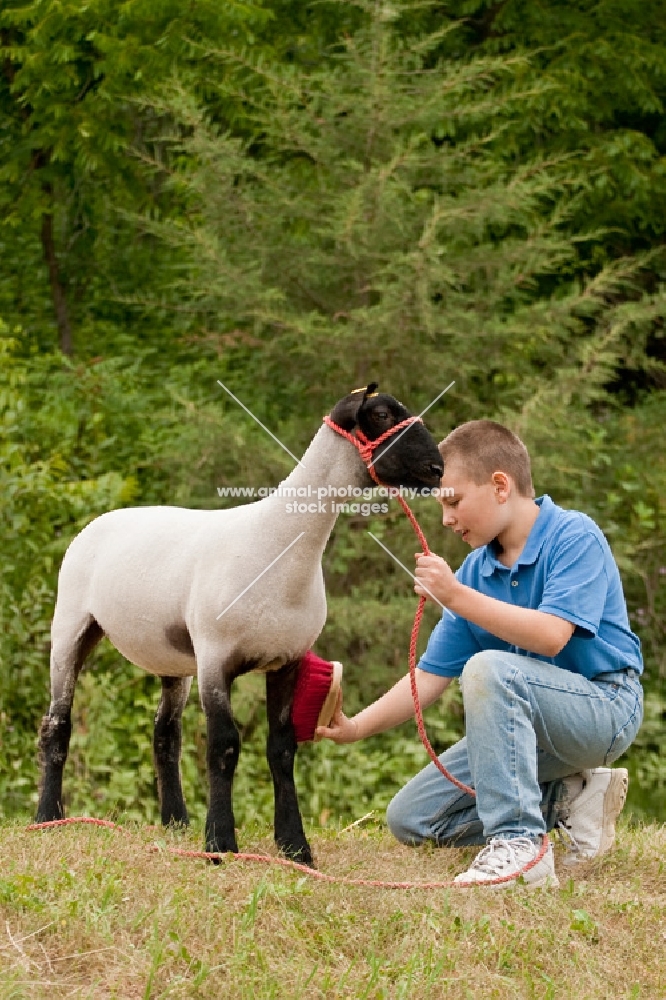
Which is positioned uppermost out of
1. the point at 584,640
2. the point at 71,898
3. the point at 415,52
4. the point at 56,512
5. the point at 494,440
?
the point at 415,52

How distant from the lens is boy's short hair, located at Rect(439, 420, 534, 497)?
12.3ft

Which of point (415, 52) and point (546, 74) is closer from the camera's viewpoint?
point (415, 52)

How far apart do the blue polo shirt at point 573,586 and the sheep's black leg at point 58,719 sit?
4.85 ft

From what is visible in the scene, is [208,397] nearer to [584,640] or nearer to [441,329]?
[441,329]

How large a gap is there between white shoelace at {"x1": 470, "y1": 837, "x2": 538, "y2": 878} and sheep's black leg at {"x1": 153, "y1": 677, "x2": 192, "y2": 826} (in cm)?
131

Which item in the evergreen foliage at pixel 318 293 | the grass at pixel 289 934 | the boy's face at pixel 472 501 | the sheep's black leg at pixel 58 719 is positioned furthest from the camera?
the evergreen foliage at pixel 318 293

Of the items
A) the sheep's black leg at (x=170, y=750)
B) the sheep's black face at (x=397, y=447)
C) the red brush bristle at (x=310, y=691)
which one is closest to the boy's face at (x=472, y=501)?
the sheep's black face at (x=397, y=447)

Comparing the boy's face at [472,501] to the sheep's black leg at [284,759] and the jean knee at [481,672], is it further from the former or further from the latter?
the sheep's black leg at [284,759]

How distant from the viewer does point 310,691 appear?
3795mm

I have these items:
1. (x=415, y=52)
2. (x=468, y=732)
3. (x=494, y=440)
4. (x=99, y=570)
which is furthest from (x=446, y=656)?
(x=415, y=52)

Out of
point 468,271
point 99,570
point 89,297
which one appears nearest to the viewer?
point 99,570

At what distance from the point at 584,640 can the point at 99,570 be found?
171 centimetres

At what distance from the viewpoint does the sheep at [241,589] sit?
358cm

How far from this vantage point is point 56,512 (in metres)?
7.40
